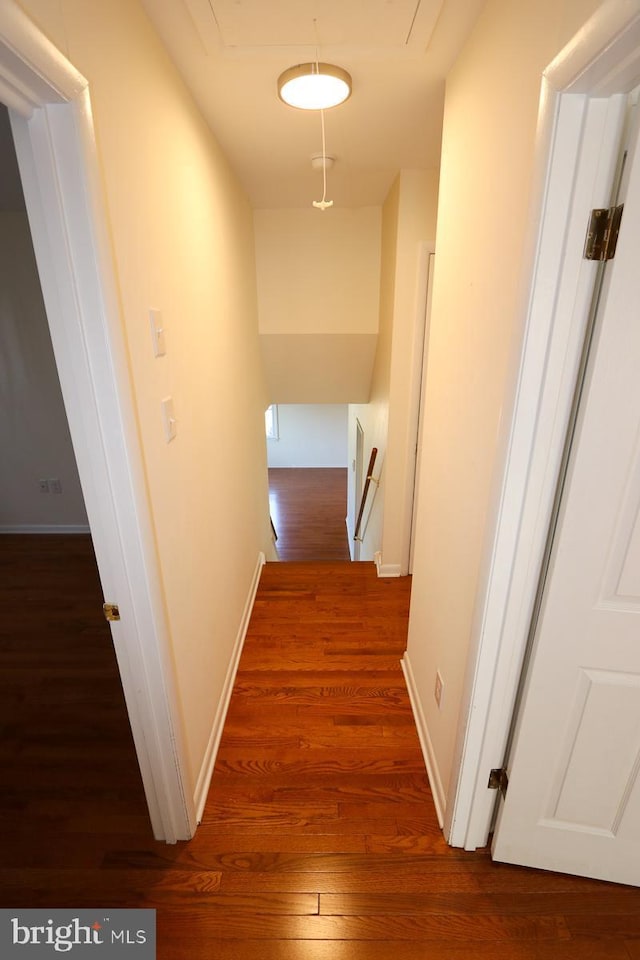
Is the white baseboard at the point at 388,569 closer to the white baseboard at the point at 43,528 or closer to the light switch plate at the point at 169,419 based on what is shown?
the light switch plate at the point at 169,419

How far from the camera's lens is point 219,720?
1.73 meters

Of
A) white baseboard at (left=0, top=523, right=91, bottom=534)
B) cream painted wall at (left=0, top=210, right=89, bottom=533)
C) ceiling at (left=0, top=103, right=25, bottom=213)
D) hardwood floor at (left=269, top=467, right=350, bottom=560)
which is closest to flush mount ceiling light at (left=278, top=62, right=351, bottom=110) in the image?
ceiling at (left=0, top=103, right=25, bottom=213)

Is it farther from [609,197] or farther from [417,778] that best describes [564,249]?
[417,778]

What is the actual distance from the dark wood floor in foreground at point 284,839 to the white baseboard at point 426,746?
0.15 feet

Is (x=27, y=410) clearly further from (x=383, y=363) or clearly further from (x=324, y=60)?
(x=324, y=60)

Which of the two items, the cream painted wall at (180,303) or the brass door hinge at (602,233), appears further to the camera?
the cream painted wall at (180,303)

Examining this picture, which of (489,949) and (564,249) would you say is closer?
(564,249)

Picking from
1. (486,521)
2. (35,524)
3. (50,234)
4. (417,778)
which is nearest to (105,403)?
(50,234)

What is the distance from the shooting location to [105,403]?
2.96ft

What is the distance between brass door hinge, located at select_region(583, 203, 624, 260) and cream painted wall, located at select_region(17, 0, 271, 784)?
3.15 feet

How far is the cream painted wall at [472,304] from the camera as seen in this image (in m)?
0.88

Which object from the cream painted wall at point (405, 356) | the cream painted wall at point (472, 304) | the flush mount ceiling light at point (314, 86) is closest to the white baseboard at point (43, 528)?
the cream painted wall at point (405, 356)

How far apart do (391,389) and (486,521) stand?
5.41 ft

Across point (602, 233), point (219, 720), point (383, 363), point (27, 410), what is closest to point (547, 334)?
point (602, 233)
